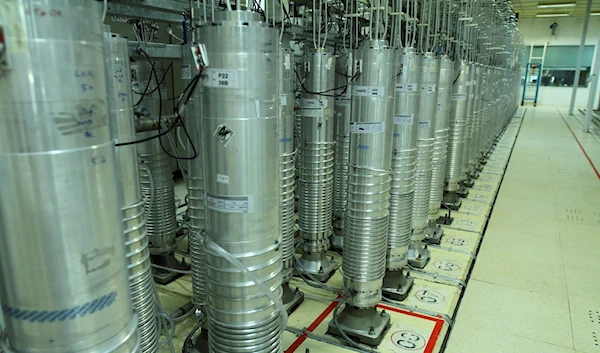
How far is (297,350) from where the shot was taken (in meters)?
2.38

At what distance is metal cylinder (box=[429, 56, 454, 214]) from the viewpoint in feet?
12.7

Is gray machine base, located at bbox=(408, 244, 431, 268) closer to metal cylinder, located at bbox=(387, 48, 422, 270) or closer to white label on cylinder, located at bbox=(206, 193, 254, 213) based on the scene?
metal cylinder, located at bbox=(387, 48, 422, 270)

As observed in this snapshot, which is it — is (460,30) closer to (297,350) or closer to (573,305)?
(573,305)

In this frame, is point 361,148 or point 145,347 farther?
point 361,148

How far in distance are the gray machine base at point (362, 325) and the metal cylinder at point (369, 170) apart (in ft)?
0.30

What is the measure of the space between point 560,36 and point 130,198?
799 inches

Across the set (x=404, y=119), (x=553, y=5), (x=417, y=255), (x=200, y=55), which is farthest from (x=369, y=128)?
(x=553, y=5)

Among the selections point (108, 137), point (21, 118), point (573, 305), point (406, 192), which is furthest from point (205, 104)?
point (573, 305)

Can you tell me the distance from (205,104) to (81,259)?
0.68 m

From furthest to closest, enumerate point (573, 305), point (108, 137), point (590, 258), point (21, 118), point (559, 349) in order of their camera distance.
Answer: point (590, 258), point (573, 305), point (559, 349), point (108, 137), point (21, 118)

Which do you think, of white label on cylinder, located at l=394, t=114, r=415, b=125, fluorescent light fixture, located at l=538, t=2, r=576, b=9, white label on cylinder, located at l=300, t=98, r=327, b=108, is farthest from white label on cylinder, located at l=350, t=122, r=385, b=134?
fluorescent light fixture, located at l=538, t=2, r=576, b=9

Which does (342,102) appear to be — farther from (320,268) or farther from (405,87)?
(320,268)

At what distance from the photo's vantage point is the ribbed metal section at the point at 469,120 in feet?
16.0

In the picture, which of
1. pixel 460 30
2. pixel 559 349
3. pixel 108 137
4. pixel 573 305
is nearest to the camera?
pixel 108 137
